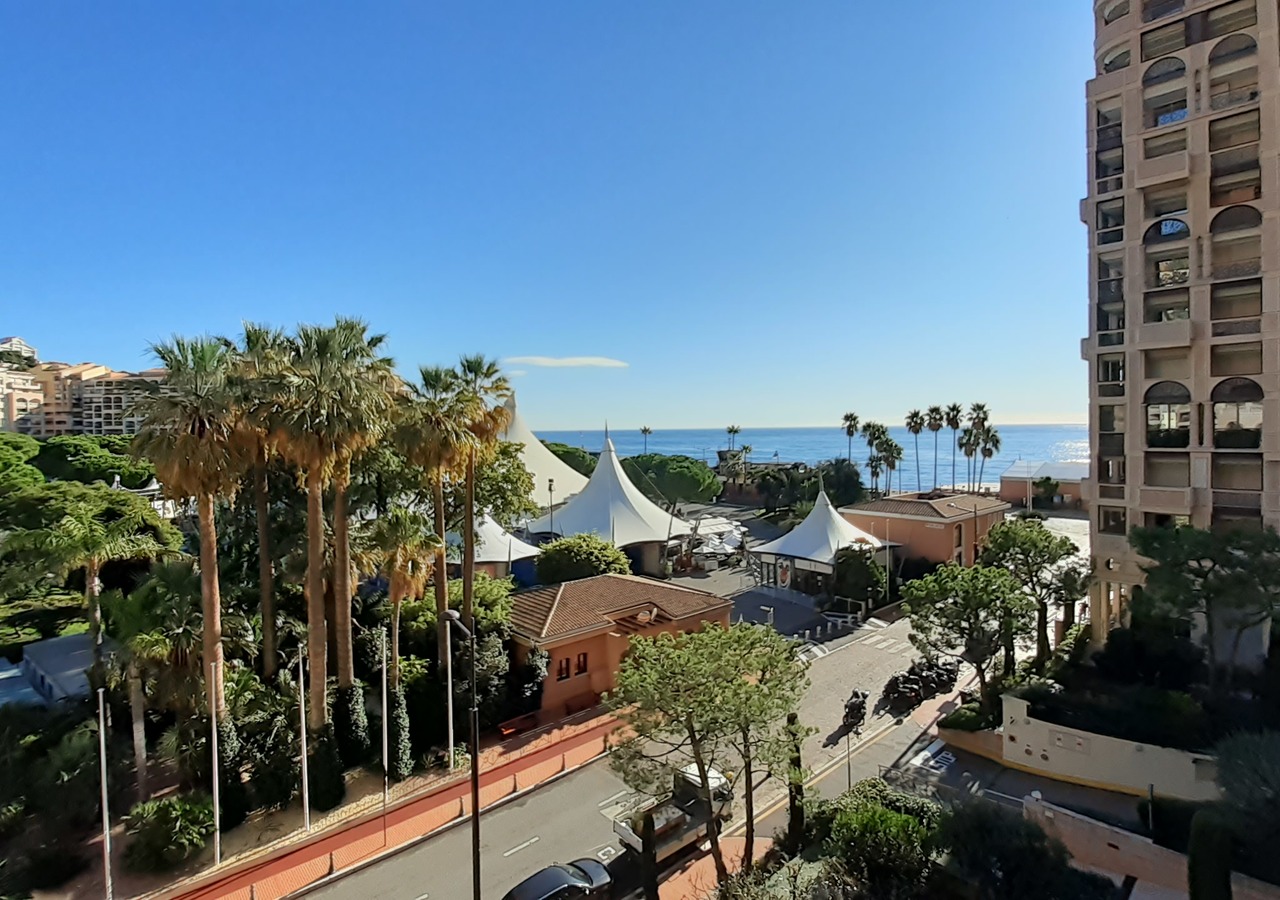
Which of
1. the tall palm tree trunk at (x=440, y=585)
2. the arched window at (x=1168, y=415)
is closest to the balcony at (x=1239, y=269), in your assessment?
the arched window at (x=1168, y=415)

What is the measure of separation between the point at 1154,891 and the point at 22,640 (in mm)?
32775

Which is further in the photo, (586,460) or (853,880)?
(586,460)

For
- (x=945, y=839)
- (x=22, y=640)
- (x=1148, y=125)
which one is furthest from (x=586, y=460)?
(x=945, y=839)

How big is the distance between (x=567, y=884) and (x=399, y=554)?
8.95 metres

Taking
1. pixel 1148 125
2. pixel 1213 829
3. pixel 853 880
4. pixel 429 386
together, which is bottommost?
pixel 853 880

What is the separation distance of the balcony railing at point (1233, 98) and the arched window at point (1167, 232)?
3315mm

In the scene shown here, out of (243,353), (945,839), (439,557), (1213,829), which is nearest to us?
(1213,829)

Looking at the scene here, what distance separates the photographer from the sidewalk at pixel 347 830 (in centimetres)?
1298

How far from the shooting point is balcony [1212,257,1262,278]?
19.0 meters

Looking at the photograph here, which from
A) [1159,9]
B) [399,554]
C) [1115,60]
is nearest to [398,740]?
[399,554]

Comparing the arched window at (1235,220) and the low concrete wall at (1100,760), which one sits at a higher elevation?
the arched window at (1235,220)

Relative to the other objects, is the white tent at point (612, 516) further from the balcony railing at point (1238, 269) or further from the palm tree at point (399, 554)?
the balcony railing at point (1238, 269)

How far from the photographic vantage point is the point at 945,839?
11664mm

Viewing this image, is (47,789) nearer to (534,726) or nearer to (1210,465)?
(534,726)
